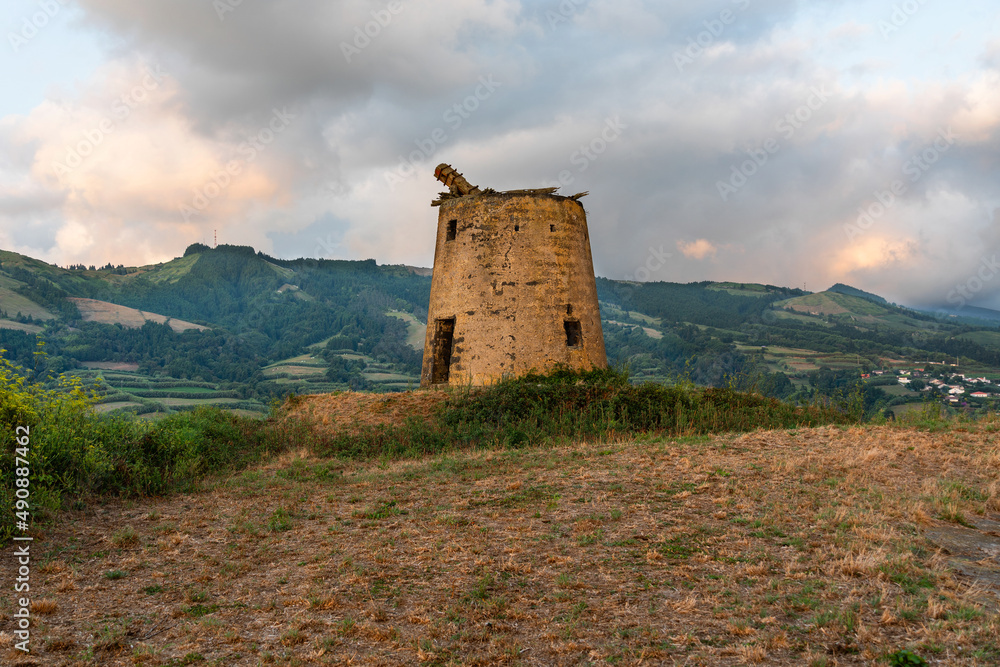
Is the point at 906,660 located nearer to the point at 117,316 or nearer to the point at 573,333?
the point at 573,333

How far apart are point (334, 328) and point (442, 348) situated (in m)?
124

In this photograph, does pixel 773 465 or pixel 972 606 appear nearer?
pixel 972 606

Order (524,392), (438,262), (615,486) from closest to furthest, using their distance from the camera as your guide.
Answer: (615,486) → (524,392) → (438,262)

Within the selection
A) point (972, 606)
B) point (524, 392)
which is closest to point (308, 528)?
point (972, 606)

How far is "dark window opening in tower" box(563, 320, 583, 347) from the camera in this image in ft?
52.7

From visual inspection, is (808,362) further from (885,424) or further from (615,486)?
(615,486)

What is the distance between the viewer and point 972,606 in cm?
399

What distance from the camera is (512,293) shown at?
15633 mm

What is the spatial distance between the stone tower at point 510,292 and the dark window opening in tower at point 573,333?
1.1 inches

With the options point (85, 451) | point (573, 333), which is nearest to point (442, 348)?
point (573, 333)

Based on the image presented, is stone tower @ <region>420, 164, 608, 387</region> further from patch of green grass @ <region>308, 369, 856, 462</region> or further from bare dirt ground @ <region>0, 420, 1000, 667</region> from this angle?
bare dirt ground @ <region>0, 420, 1000, 667</region>

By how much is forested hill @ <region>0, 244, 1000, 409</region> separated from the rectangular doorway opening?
254 inches

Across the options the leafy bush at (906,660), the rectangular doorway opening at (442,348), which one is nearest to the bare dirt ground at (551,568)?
the leafy bush at (906,660)

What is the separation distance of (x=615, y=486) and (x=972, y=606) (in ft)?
12.8
